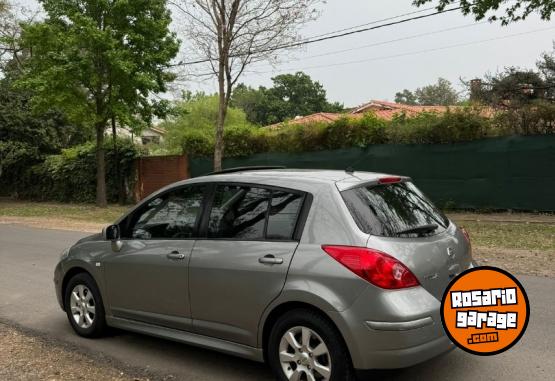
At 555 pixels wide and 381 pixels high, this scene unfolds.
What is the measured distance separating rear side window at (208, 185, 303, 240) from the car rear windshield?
444 mm

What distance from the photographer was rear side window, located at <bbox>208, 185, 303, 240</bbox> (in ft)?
13.3

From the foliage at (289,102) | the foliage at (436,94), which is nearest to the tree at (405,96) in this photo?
the foliage at (436,94)

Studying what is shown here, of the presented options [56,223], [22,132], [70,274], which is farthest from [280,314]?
[22,132]

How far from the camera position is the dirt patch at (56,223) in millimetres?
15795

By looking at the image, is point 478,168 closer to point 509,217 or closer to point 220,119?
point 509,217

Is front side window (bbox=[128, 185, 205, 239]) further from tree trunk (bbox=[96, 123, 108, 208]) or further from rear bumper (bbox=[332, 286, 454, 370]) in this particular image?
tree trunk (bbox=[96, 123, 108, 208])

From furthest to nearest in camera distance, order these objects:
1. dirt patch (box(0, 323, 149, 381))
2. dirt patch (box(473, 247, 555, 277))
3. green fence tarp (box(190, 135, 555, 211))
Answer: green fence tarp (box(190, 135, 555, 211)) → dirt patch (box(473, 247, 555, 277)) → dirt patch (box(0, 323, 149, 381))

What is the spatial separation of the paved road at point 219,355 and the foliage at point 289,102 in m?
61.6

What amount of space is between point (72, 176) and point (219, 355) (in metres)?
23.2

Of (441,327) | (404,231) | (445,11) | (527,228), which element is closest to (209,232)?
(404,231)

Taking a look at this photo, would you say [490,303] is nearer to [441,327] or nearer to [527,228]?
[441,327]

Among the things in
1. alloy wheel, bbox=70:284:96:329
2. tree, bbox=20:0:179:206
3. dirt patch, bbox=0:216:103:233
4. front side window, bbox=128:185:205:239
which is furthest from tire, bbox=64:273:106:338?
tree, bbox=20:0:179:206

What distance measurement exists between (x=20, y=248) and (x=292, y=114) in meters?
58.8

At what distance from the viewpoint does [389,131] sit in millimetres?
16203
